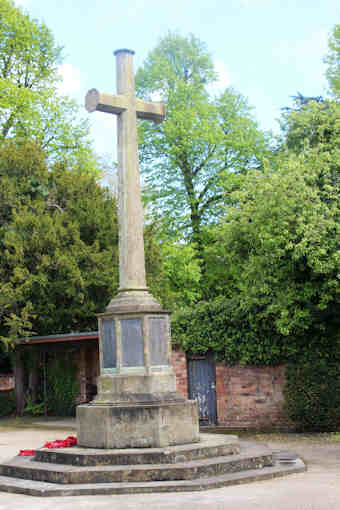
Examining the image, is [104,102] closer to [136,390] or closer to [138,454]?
[136,390]

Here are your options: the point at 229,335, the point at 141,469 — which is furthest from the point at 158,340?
the point at 229,335

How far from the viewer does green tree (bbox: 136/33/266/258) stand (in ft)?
84.1

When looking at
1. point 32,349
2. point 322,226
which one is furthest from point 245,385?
point 32,349

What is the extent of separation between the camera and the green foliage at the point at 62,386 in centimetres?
2119

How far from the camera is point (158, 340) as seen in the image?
993 cm

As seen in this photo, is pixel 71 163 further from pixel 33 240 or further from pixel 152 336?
pixel 152 336

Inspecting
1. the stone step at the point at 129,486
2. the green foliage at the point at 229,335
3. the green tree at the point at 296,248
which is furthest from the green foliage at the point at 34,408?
the stone step at the point at 129,486

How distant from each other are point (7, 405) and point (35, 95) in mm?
12166

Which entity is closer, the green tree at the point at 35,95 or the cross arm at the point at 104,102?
the cross arm at the point at 104,102

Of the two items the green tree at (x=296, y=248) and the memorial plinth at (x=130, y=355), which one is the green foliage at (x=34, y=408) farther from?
the memorial plinth at (x=130, y=355)

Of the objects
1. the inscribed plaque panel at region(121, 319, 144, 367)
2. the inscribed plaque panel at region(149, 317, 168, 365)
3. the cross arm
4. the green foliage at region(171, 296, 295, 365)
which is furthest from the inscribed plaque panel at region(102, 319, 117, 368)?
the green foliage at region(171, 296, 295, 365)

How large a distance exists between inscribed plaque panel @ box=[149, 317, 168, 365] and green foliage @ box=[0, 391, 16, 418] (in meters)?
14.4

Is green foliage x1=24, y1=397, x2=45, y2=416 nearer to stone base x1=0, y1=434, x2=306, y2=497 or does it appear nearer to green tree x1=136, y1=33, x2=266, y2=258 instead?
green tree x1=136, y1=33, x2=266, y2=258

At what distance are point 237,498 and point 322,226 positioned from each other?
740 centimetres
